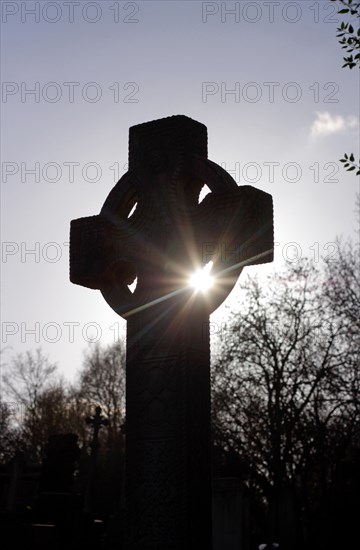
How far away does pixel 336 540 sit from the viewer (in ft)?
72.0

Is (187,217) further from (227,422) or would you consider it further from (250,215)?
(227,422)

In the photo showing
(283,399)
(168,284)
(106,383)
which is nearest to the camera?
(168,284)

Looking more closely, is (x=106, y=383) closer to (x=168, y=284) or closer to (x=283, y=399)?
(x=283, y=399)

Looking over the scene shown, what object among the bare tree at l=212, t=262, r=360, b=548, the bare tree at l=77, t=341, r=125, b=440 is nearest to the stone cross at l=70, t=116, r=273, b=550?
the bare tree at l=212, t=262, r=360, b=548

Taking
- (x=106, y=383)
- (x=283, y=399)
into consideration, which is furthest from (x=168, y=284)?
(x=106, y=383)

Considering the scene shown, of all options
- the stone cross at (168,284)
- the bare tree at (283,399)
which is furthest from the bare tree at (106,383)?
the stone cross at (168,284)

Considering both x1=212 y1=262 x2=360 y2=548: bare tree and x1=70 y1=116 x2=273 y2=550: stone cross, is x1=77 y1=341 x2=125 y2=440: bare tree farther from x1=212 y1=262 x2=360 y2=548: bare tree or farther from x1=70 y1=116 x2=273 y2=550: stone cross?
x1=70 y1=116 x2=273 y2=550: stone cross

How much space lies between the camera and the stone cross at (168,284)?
5227 millimetres

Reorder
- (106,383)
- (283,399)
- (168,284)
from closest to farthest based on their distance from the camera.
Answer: (168,284) < (283,399) < (106,383)

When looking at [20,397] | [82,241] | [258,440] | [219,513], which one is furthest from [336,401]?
[20,397]

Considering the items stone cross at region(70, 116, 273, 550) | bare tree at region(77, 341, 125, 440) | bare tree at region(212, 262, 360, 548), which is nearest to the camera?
stone cross at region(70, 116, 273, 550)

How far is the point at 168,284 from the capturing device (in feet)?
19.1

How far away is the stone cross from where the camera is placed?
206 inches

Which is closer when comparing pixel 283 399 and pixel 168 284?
pixel 168 284
